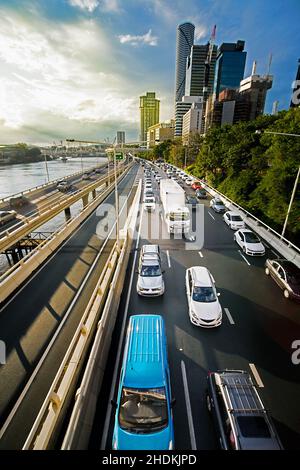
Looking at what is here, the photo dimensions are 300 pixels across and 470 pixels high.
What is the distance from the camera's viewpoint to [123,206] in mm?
42000

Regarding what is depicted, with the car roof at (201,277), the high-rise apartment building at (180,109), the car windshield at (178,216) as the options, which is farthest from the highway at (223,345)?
the high-rise apartment building at (180,109)

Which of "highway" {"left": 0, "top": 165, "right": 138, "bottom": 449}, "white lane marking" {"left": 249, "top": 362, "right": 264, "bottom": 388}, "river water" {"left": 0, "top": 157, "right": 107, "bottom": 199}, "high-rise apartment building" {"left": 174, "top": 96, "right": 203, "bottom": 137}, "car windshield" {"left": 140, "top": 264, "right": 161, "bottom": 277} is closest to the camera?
"highway" {"left": 0, "top": 165, "right": 138, "bottom": 449}

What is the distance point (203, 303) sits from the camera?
11.8 m

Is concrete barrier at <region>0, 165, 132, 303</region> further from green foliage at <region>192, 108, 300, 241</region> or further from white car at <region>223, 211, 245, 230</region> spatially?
green foliage at <region>192, 108, 300, 241</region>

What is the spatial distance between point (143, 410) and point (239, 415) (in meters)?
3.01

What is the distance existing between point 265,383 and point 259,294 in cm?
617

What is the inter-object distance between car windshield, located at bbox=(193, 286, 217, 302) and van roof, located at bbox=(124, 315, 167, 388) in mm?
3074

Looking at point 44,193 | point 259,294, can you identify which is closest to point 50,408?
point 259,294

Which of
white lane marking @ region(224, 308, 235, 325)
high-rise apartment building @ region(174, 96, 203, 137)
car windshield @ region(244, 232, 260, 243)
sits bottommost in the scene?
white lane marking @ region(224, 308, 235, 325)

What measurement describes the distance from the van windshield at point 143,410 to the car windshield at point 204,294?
18.2ft

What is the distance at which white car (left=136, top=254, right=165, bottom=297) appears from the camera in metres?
13.6

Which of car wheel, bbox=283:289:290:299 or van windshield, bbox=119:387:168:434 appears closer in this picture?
van windshield, bbox=119:387:168:434

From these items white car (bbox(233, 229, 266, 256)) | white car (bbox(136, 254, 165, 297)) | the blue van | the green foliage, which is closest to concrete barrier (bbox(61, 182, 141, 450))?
the blue van

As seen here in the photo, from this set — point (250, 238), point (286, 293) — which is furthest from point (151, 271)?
point (250, 238)
